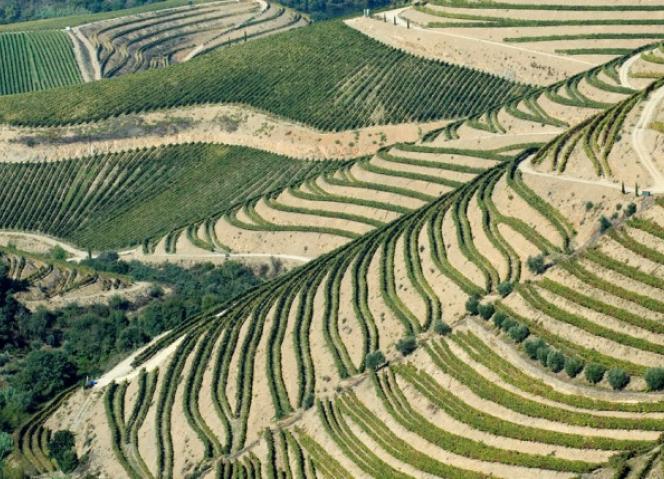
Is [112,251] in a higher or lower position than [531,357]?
lower

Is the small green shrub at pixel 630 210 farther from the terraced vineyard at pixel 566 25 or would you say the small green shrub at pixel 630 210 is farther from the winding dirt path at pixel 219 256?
the terraced vineyard at pixel 566 25

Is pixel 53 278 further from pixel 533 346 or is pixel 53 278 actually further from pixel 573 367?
pixel 573 367

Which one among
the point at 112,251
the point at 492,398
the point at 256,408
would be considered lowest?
the point at 112,251

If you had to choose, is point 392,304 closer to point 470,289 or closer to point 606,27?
point 470,289

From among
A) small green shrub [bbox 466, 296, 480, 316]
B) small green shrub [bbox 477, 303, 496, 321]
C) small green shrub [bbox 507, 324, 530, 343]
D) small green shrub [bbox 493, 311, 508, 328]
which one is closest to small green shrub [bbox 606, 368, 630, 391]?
small green shrub [bbox 507, 324, 530, 343]

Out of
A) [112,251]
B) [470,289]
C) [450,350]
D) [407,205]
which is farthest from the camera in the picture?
[112,251]

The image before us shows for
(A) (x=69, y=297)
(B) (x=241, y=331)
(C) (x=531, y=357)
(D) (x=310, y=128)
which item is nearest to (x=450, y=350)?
(C) (x=531, y=357)

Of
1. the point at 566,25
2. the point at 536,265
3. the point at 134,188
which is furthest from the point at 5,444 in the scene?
the point at 566,25
